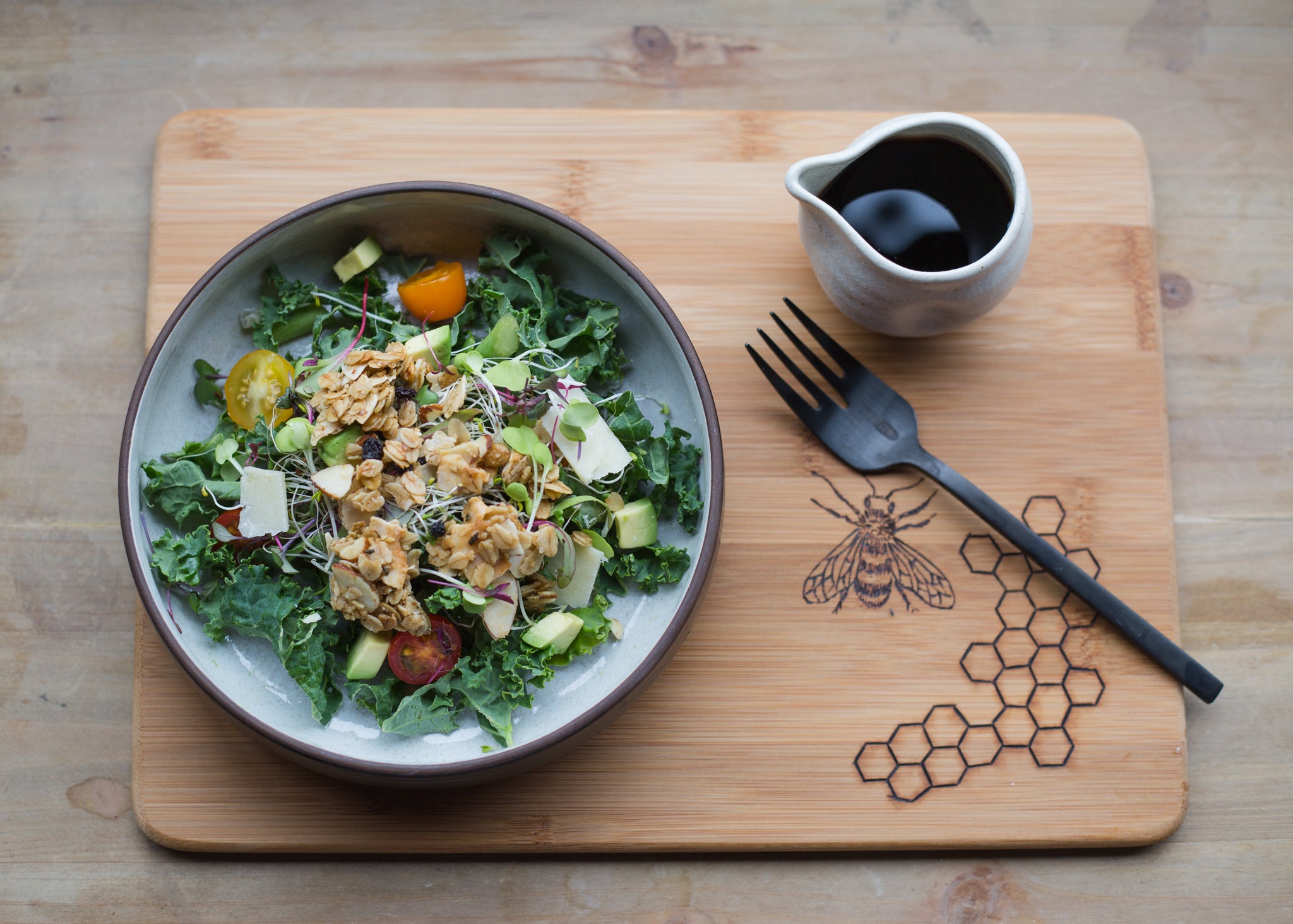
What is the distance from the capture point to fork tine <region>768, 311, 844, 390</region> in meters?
1.97

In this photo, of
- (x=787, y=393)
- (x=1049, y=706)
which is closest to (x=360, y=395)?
(x=787, y=393)

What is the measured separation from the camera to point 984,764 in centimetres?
194

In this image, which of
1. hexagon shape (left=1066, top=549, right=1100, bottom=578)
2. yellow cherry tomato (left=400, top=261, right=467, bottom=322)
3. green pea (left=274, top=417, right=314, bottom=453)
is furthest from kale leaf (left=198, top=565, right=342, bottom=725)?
hexagon shape (left=1066, top=549, right=1100, bottom=578)

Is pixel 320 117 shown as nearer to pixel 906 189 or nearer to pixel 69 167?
pixel 69 167

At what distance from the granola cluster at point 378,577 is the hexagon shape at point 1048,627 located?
1.23m

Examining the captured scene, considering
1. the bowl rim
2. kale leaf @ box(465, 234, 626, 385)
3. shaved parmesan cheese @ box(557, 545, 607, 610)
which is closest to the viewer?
the bowl rim

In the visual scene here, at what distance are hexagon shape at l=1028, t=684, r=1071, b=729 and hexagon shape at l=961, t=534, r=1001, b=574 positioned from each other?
261 mm

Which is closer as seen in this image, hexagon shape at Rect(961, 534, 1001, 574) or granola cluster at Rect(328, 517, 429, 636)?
granola cluster at Rect(328, 517, 429, 636)

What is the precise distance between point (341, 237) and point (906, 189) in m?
1.15

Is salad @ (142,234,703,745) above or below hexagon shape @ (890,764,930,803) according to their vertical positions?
above

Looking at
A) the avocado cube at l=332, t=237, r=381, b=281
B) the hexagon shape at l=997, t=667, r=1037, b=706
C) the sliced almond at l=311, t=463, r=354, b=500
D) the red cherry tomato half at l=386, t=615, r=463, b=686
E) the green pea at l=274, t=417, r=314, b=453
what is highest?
the avocado cube at l=332, t=237, r=381, b=281

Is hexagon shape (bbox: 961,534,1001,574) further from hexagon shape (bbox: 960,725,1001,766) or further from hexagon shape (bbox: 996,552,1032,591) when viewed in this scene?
hexagon shape (bbox: 960,725,1001,766)

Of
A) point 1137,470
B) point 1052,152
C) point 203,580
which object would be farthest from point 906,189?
point 203,580

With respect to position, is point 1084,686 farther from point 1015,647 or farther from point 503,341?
point 503,341
